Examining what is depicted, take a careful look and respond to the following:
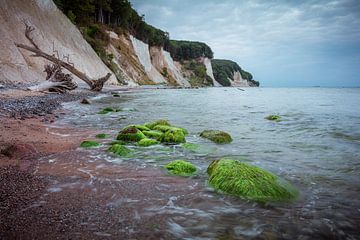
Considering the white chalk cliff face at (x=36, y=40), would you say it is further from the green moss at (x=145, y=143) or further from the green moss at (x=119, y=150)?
the green moss at (x=119, y=150)

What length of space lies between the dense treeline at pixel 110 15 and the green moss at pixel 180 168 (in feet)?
135

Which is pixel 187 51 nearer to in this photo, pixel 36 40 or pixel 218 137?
pixel 36 40

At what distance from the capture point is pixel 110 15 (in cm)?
6359

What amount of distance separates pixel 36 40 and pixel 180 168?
Answer: 88.6ft

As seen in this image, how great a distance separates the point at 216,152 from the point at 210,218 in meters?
3.51

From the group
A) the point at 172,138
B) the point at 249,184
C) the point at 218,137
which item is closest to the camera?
the point at 249,184

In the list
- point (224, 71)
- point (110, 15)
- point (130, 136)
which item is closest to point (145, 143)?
point (130, 136)

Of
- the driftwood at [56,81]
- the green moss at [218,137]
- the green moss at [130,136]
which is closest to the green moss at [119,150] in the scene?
the green moss at [130,136]

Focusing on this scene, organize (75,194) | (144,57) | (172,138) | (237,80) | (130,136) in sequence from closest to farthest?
(75,194)
(130,136)
(172,138)
(144,57)
(237,80)

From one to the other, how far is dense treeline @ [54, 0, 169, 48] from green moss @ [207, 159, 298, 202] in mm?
42192

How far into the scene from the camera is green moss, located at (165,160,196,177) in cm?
507

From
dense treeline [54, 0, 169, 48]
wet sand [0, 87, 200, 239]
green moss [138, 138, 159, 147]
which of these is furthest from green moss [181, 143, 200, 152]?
dense treeline [54, 0, 169, 48]

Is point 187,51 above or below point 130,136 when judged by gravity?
above

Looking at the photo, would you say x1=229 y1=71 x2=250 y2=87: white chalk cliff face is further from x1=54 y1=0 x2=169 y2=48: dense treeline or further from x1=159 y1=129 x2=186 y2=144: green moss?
x1=159 y1=129 x2=186 y2=144: green moss
